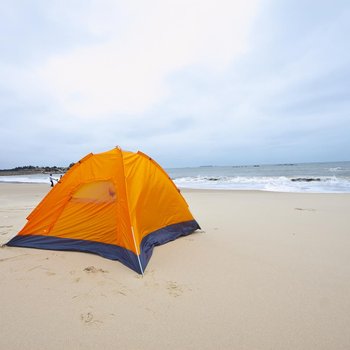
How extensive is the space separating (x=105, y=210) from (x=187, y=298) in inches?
81.6

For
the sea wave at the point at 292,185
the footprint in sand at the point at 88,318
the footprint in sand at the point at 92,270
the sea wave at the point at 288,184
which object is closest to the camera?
the footprint in sand at the point at 88,318

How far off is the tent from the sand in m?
0.23

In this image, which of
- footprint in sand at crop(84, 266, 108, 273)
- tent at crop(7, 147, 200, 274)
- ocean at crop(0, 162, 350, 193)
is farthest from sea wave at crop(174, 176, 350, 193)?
footprint in sand at crop(84, 266, 108, 273)

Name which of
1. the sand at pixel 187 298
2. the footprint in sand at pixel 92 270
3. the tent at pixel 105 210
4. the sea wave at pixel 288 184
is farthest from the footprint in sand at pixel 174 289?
the sea wave at pixel 288 184

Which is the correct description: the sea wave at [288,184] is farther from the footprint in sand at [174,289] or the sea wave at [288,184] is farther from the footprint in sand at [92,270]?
the footprint in sand at [92,270]

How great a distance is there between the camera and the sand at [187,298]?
220 cm

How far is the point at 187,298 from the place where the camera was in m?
2.80

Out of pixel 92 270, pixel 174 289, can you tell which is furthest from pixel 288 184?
pixel 92 270

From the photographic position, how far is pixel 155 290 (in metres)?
2.95

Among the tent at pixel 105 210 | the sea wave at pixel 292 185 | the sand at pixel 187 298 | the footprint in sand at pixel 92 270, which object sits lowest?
the sea wave at pixel 292 185

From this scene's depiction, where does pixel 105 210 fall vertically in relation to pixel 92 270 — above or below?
above

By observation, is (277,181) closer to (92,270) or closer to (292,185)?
(292,185)

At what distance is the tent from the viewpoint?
13.0 feet

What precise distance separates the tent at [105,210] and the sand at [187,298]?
0.23 metres
